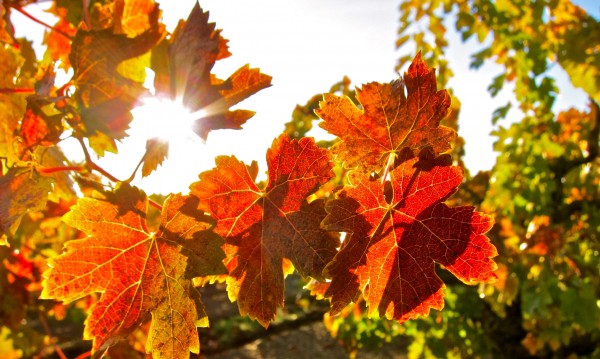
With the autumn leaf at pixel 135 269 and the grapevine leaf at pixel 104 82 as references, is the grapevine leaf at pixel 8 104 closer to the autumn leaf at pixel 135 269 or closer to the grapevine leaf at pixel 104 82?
the grapevine leaf at pixel 104 82

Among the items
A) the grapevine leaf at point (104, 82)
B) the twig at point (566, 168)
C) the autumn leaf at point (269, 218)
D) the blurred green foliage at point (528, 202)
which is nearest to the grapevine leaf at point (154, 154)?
the grapevine leaf at point (104, 82)

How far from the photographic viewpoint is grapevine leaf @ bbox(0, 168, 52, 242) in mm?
738

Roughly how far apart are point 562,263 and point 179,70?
3170 millimetres

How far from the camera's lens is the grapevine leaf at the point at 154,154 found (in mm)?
819

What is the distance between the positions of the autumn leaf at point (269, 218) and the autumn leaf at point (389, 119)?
45mm

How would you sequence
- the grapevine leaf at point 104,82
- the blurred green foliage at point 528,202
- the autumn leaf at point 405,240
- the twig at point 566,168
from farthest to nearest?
the twig at point 566,168 → the blurred green foliage at point 528,202 → the grapevine leaf at point 104,82 → the autumn leaf at point 405,240

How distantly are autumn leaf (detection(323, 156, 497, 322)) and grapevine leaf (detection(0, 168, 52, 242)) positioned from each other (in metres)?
0.48

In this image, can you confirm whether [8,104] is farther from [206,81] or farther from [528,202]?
[528,202]

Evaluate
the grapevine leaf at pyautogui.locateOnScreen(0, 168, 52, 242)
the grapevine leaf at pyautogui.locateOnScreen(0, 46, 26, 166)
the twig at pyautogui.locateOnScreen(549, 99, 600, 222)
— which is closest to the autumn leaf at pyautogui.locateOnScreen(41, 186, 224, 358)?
the grapevine leaf at pyautogui.locateOnScreen(0, 168, 52, 242)

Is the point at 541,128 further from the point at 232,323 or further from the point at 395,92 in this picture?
the point at 232,323

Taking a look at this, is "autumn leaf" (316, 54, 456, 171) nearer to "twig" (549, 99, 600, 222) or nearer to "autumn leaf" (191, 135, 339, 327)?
"autumn leaf" (191, 135, 339, 327)

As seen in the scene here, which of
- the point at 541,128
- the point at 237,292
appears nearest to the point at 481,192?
the point at 541,128

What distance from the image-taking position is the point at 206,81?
85cm

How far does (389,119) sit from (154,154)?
0.42 meters
